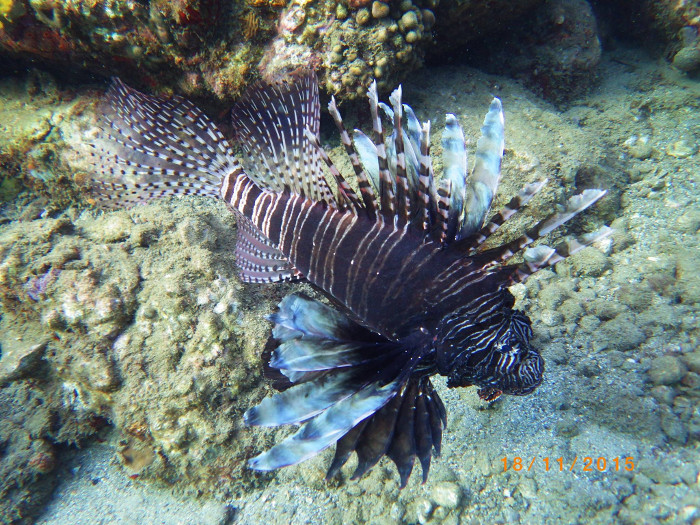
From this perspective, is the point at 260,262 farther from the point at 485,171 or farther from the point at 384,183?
the point at 485,171

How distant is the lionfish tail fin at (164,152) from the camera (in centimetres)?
371

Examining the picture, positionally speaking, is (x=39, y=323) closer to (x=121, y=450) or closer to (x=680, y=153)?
(x=121, y=450)

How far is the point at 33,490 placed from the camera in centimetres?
329

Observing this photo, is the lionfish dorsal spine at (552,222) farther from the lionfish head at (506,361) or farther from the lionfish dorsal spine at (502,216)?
the lionfish head at (506,361)

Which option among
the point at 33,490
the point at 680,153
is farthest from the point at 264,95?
the point at 680,153

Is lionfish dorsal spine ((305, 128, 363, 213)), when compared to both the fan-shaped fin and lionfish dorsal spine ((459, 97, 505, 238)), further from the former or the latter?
lionfish dorsal spine ((459, 97, 505, 238))

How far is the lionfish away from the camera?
205 cm

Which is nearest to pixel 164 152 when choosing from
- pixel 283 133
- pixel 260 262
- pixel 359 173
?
pixel 283 133

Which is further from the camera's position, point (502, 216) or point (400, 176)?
point (400, 176)

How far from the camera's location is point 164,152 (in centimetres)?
381

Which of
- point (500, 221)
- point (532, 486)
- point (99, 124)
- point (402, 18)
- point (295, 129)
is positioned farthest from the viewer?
point (99, 124)

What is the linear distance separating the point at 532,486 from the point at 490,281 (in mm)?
1570
